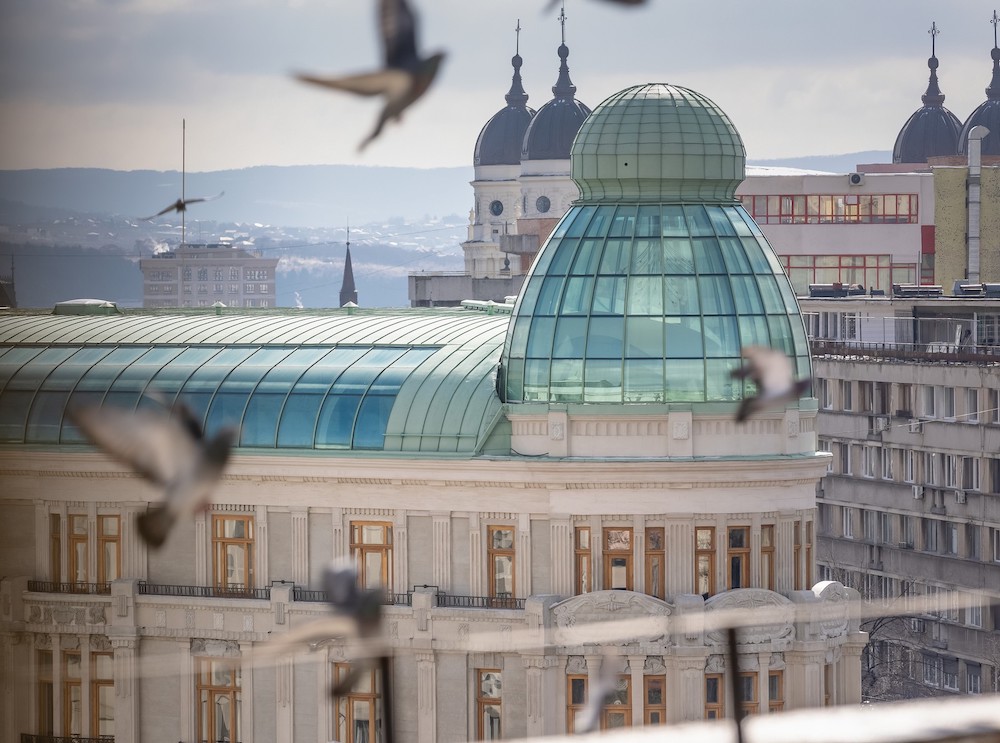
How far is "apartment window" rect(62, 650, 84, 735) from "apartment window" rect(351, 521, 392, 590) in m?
7.79

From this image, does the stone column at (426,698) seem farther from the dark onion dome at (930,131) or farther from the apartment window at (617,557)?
the dark onion dome at (930,131)

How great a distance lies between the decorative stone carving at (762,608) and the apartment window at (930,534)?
53642mm

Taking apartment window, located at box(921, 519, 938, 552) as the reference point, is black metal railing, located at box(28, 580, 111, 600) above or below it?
above

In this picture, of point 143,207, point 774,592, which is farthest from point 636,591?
point 143,207

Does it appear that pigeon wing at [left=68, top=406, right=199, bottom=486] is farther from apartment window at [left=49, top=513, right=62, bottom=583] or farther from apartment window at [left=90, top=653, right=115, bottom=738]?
apartment window at [left=49, top=513, right=62, bottom=583]

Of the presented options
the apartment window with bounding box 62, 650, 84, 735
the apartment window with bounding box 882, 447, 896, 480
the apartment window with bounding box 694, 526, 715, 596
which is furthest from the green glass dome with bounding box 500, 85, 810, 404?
the apartment window with bounding box 882, 447, 896, 480

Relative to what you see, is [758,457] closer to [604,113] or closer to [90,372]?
[604,113]

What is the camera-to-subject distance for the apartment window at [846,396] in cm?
11725

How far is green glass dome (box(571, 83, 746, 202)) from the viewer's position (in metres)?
62.7

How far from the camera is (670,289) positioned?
60.5m

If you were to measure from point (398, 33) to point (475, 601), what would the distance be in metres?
47.5

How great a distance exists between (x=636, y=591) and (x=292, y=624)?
8.56 metres

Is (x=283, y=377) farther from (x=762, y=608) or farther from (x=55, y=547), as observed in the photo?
(x=762, y=608)

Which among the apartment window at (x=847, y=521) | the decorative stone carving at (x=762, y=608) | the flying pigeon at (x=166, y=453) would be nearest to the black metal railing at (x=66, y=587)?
the decorative stone carving at (x=762, y=608)
